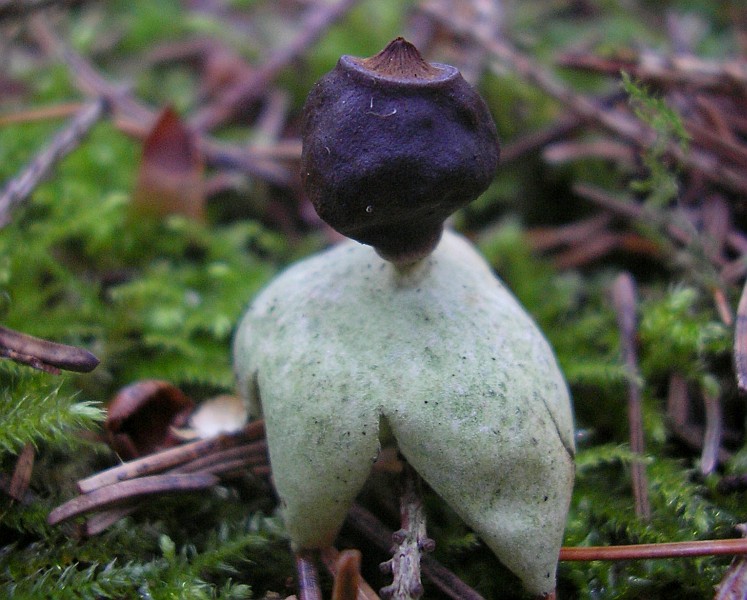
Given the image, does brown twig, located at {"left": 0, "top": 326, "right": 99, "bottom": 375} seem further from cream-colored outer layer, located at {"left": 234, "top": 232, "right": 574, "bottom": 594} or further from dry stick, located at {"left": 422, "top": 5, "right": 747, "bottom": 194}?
dry stick, located at {"left": 422, "top": 5, "right": 747, "bottom": 194}

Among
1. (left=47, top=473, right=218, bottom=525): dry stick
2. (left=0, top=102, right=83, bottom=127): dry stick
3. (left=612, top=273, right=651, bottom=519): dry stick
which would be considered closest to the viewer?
(left=47, top=473, right=218, bottom=525): dry stick

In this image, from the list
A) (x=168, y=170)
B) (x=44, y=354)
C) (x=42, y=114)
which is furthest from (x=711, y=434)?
(x=42, y=114)

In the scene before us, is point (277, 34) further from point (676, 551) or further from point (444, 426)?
point (676, 551)

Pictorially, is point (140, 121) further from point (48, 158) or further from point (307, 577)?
point (307, 577)

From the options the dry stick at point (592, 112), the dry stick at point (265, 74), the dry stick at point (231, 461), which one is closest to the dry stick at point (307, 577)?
the dry stick at point (231, 461)

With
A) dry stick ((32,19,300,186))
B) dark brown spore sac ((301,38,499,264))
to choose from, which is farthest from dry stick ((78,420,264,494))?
dry stick ((32,19,300,186))
